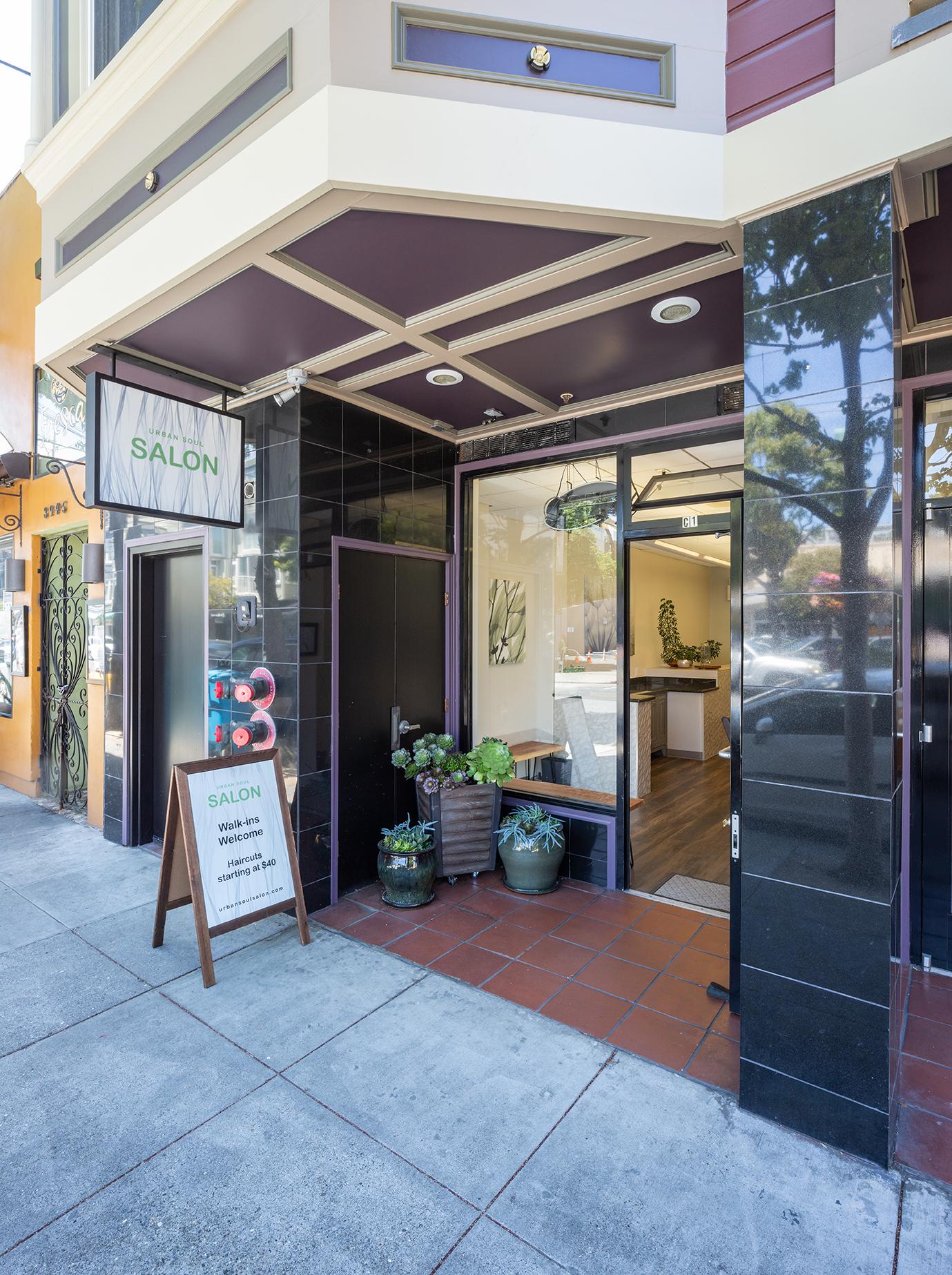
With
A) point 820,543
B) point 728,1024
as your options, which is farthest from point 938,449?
point 728,1024

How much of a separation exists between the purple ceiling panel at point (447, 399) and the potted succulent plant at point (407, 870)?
102 inches

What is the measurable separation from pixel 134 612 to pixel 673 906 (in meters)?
4.13

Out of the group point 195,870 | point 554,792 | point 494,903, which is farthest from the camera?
point 554,792

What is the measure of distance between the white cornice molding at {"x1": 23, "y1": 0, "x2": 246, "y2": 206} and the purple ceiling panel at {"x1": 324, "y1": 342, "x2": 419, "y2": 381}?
1.29 m

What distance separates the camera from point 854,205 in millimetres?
1970

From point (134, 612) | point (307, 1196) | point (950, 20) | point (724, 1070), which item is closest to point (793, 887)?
point (724, 1070)

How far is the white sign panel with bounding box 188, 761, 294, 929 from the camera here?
9.96 ft

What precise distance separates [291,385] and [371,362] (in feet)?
1.63

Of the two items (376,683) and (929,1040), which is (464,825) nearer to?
(376,683)

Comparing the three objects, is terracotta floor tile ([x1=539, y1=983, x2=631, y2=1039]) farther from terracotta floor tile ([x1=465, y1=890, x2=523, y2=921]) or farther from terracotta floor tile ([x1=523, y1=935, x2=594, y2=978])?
terracotta floor tile ([x1=465, y1=890, x2=523, y2=921])

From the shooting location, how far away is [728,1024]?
8.57ft

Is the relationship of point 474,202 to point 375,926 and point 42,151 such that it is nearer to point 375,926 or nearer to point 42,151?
point 42,151

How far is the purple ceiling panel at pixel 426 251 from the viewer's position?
222 centimetres

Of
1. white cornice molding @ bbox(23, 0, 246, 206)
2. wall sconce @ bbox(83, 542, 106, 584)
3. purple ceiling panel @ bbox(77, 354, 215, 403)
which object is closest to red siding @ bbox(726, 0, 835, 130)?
white cornice molding @ bbox(23, 0, 246, 206)
